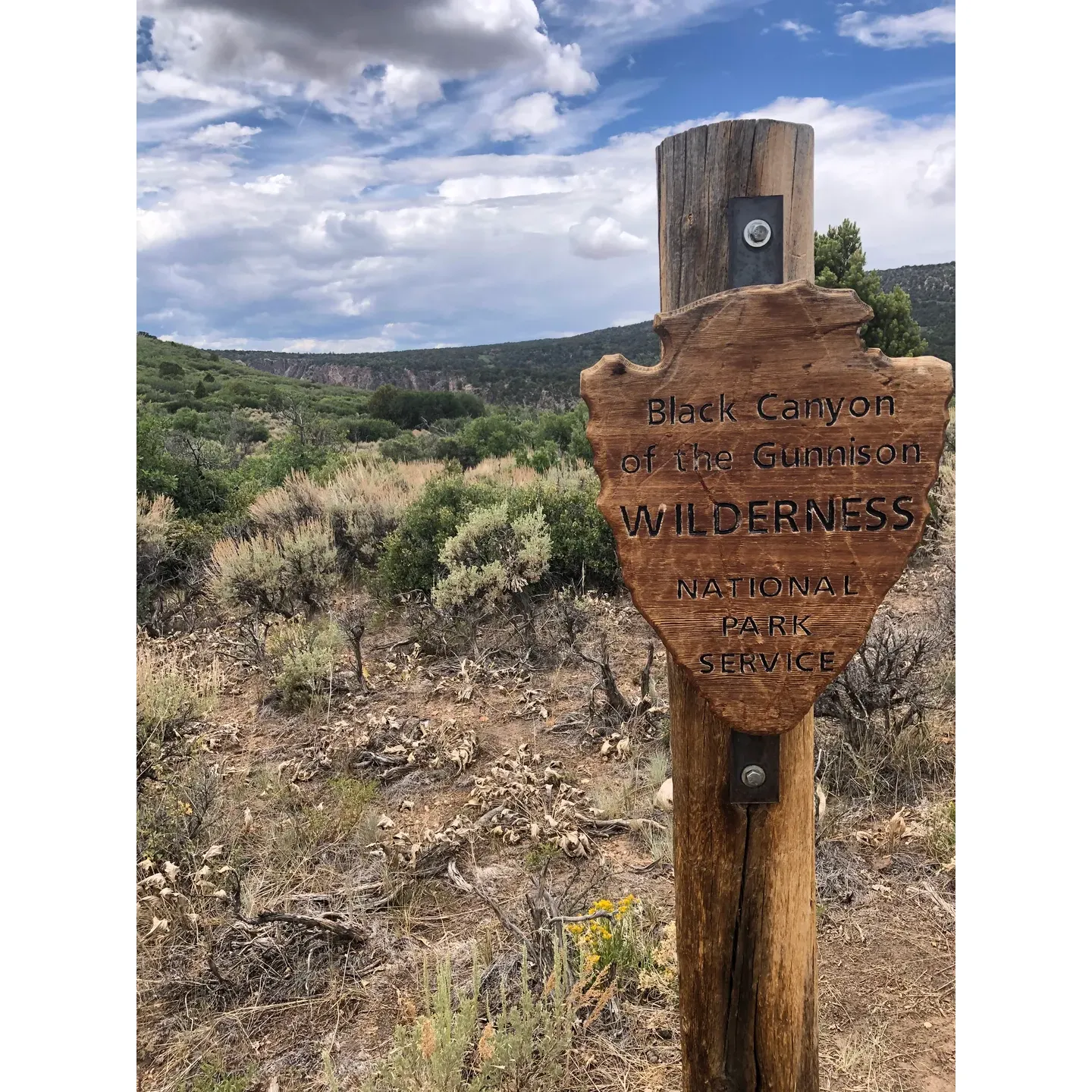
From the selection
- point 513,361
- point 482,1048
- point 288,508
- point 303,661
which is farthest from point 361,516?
point 513,361

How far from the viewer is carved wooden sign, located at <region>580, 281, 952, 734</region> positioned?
1.45 metres

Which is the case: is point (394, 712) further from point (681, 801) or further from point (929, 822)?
point (681, 801)

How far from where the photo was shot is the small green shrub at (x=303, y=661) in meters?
5.20

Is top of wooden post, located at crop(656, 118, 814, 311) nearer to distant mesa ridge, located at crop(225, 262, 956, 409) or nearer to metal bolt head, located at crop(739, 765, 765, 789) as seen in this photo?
metal bolt head, located at crop(739, 765, 765, 789)

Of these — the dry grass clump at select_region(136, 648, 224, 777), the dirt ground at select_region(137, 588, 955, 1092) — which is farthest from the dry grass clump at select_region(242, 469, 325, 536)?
the dirt ground at select_region(137, 588, 955, 1092)

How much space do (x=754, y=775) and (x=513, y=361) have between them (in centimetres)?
3977

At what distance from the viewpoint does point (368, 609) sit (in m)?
6.80

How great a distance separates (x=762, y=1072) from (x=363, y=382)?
38.1 m

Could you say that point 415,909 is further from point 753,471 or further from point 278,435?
point 278,435

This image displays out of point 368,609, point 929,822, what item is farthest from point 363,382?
point 929,822

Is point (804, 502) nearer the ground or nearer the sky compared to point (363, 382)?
nearer the ground

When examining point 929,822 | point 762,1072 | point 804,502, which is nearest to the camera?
point 804,502

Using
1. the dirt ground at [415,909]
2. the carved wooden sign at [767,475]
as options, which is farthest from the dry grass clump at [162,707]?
the carved wooden sign at [767,475]

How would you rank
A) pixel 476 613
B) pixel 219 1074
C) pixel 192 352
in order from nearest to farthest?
pixel 219 1074 → pixel 476 613 → pixel 192 352
